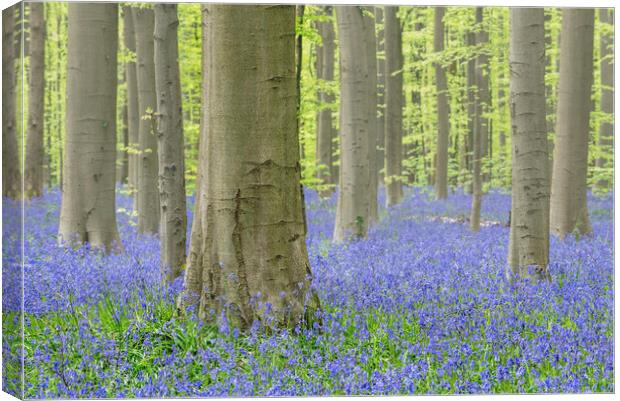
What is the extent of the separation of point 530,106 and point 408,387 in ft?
10.4

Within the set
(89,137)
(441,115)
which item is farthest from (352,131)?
(441,115)

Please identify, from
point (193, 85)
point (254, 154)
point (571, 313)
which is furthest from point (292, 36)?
point (193, 85)

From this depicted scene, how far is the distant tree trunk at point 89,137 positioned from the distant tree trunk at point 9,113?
3.78 m

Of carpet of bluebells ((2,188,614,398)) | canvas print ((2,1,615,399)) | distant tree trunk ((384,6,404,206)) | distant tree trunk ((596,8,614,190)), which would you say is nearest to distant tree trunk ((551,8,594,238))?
canvas print ((2,1,615,399))

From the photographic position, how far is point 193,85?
1255cm

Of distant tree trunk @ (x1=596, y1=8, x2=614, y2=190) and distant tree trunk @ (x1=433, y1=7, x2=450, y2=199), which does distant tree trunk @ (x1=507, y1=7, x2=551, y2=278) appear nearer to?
distant tree trunk @ (x1=596, y1=8, x2=614, y2=190)

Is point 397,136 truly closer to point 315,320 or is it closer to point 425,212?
point 425,212

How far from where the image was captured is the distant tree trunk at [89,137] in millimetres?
8961

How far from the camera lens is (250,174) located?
5.15 meters

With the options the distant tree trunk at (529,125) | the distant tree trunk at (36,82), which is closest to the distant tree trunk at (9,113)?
the distant tree trunk at (529,125)

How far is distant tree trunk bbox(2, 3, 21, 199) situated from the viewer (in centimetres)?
501

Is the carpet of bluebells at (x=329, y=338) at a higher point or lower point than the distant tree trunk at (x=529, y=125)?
lower

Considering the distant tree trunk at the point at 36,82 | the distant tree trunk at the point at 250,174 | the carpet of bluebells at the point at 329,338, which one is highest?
the distant tree trunk at the point at 36,82

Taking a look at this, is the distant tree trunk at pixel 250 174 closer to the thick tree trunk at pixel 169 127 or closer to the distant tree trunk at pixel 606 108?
the thick tree trunk at pixel 169 127
